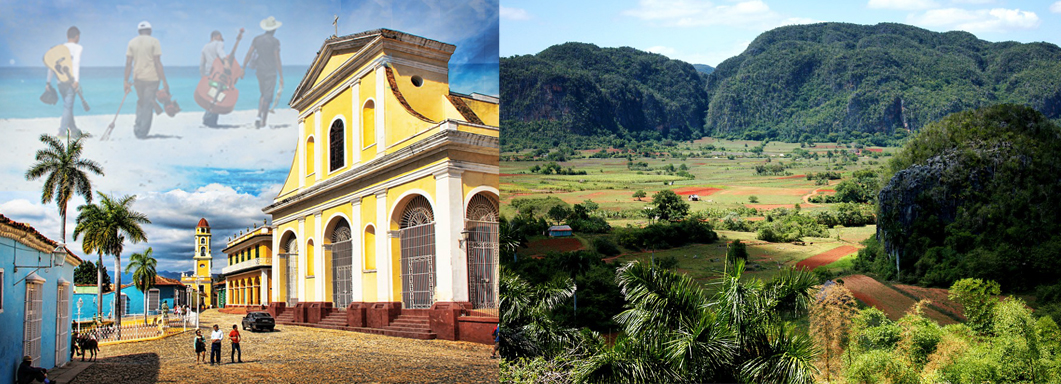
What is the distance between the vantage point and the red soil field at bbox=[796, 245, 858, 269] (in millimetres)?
7973

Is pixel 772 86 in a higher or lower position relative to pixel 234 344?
higher

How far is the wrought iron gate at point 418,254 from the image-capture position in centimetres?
663

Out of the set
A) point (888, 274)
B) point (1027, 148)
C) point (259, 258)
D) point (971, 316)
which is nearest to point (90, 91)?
point (259, 258)

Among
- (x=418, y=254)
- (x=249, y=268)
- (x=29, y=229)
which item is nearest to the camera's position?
(x=29, y=229)

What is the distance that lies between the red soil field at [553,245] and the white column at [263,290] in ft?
11.3

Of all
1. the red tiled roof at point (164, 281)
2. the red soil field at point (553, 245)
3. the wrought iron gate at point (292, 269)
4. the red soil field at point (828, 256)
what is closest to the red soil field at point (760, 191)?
the red soil field at point (828, 256)

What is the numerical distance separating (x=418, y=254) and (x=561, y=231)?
8.48 ft

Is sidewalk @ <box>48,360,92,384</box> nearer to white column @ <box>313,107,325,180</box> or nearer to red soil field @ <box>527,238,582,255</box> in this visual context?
white column @ <box>313,107,325,180</box>

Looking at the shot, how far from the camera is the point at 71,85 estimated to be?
19.0 ft

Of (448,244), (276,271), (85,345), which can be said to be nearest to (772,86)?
(448,244)

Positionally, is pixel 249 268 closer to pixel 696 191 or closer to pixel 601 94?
pixel 696 191

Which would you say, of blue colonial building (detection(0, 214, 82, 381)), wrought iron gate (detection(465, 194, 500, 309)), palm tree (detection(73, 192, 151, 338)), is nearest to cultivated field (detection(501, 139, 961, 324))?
wrought iron gate (detection(465, 194, 500, 309))

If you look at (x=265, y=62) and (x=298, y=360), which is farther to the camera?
(x=265, y=62)

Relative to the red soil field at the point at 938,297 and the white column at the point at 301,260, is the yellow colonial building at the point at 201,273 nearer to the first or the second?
the white column at the point at 301,260
